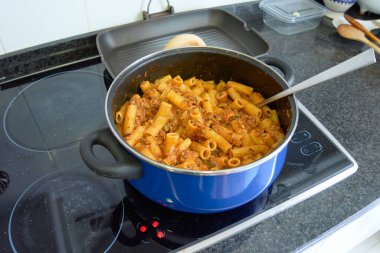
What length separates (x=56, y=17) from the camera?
851mm

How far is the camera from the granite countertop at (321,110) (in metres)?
0.55

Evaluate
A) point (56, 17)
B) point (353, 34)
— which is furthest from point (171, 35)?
point (353, 34)

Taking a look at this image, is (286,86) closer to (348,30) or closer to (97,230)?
(97,230)

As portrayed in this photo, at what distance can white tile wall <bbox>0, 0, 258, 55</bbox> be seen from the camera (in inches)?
31.5

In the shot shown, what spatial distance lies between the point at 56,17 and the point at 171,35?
1.03ft

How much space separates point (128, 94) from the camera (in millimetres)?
659

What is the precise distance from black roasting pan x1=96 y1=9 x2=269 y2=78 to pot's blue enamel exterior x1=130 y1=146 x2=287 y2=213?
0.41 meters

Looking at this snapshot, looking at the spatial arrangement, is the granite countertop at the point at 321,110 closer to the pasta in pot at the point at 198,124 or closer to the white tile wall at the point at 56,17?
the white tile wall at the point at 56,17

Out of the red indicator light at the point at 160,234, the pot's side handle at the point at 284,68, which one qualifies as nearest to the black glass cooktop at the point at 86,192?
the red indicator light at the point at 160,234

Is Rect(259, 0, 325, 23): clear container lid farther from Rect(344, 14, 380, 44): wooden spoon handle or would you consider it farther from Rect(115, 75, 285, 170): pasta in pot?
Rect(115, 75, 285, 170): pasta in pot

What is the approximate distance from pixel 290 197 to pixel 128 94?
36 cm

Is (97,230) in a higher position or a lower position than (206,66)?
lower

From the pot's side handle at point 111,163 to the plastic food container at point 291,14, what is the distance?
756mm

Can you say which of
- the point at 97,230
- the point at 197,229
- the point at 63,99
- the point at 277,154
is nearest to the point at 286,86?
the point at 277,154
